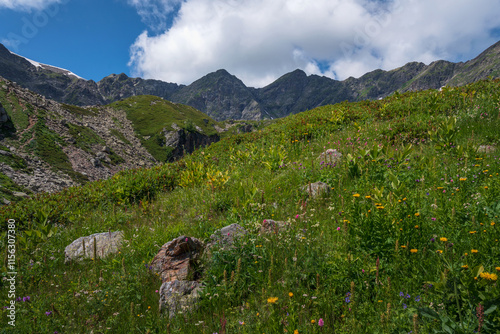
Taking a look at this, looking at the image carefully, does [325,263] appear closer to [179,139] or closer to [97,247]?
[97,247]

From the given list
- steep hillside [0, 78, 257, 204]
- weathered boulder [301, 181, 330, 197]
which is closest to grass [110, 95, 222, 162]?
steep hillside [0, 78, 257, 204]

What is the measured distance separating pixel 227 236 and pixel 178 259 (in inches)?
32.3

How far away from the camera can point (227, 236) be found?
4.09 metres

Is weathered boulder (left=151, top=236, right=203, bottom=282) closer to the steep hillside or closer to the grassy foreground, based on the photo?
the grassy foreground

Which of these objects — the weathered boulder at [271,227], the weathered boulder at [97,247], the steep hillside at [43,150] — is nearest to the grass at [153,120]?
the steep hillside at [43,150]

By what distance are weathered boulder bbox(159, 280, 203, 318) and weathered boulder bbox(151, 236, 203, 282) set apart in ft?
0.73

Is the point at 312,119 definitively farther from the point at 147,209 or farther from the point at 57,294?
the point at 57,294

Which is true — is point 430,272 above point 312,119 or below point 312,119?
below

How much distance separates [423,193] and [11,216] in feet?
35.1

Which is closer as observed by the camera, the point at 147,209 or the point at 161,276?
the point at 161,276

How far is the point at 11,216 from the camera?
7.56 metres

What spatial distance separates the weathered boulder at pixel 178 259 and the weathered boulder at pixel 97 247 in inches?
58.3

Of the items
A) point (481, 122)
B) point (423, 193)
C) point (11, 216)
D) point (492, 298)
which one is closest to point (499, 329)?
point (492, 298)

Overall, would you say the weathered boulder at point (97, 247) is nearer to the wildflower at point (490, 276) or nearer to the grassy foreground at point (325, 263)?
the grassy foreground at point (325, 263)
